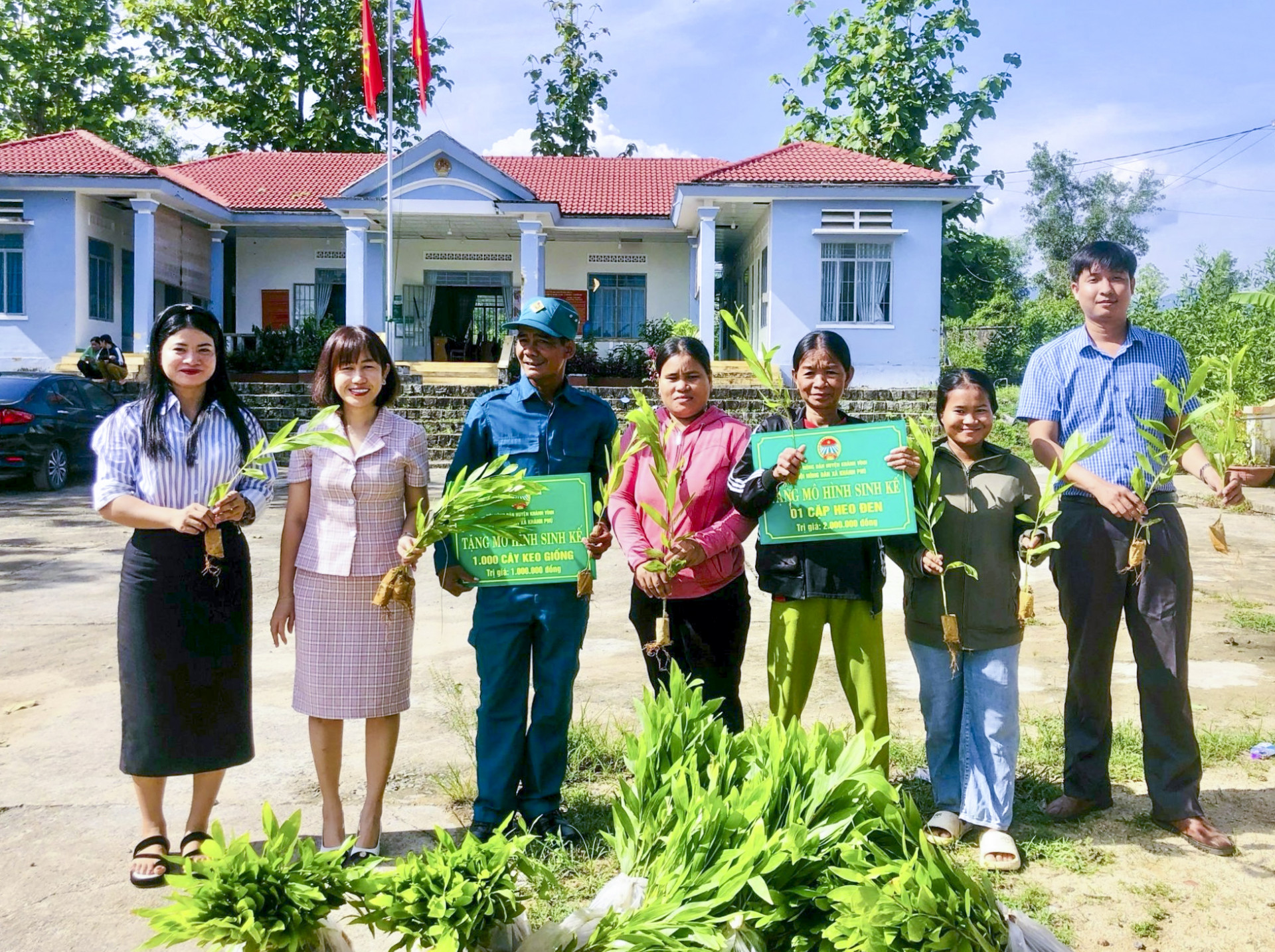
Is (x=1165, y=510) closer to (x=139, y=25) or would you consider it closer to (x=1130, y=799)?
(x=1130, y=799)

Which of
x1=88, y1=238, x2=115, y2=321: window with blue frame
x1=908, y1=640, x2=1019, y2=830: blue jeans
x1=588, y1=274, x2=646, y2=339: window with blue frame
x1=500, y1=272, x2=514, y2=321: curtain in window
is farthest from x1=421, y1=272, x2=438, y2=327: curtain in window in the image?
x1=908, y1=640, x2=1019, y2=830: blue jeans

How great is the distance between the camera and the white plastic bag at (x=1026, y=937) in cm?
205

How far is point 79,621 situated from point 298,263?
17.7 metres

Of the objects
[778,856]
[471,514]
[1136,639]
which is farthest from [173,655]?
[1136,639]

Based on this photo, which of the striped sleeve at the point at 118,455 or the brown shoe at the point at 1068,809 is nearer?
the striped sleeve at the point at 118,455

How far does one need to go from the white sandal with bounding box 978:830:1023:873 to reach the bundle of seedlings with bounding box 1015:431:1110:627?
0.71 m

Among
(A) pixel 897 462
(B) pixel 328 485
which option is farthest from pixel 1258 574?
(B) pixel 328 485

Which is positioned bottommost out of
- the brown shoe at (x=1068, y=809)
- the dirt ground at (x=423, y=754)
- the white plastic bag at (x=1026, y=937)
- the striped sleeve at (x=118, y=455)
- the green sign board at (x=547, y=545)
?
the dirt ground at (x=423, y=754)

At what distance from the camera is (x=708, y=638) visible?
3.57 metres

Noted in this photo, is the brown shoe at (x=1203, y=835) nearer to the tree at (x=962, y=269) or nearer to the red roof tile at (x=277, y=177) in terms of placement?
the tree at (x=962, y=269)

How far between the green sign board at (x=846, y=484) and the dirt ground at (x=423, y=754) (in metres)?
1.26

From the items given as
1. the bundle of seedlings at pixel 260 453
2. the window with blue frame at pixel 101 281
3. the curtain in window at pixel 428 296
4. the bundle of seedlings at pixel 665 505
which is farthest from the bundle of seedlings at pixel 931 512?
the curtain in window at pixel 428 296

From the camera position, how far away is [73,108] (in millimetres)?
29188

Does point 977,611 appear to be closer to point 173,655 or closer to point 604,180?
point 173,655
